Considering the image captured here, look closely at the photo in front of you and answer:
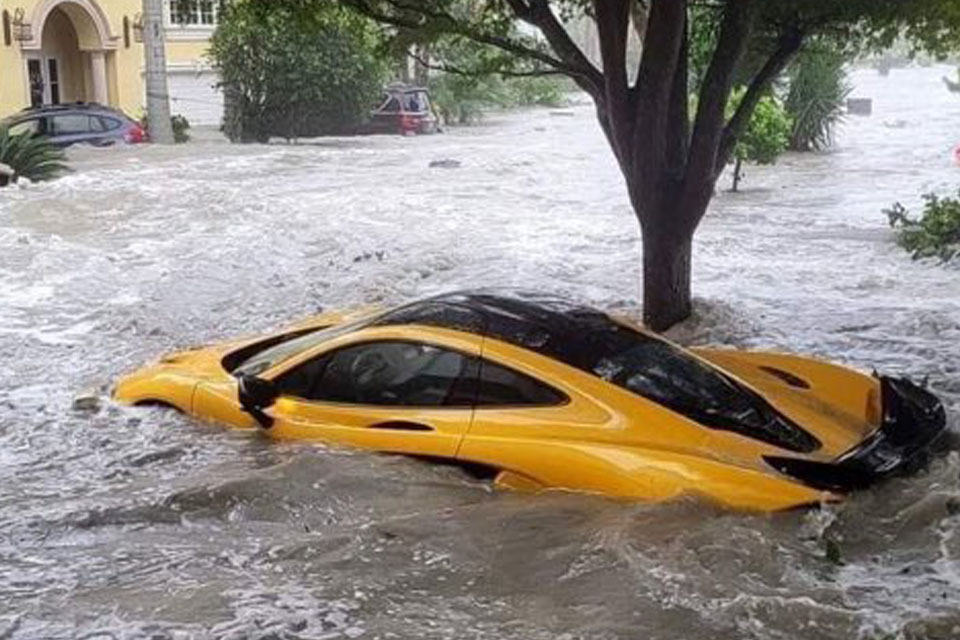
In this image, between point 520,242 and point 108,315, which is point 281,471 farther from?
point 520,242

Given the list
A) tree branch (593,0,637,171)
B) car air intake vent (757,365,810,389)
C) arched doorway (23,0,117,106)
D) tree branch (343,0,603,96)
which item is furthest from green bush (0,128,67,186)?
car air intake vent (757,365,810,389)

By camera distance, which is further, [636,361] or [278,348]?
[278,348]

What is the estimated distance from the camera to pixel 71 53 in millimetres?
32656

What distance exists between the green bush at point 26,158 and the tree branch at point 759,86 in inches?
546

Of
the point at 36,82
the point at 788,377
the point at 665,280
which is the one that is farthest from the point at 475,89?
the point at 788,377

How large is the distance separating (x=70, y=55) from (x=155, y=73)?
233 inches

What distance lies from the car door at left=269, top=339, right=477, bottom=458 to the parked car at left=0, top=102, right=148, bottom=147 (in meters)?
18.7

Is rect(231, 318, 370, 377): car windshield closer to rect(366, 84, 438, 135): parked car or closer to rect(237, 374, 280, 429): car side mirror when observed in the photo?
rect(237, 374, 280, 429): car side mirror

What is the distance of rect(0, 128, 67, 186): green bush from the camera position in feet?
67.2

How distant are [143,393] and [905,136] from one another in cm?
3012

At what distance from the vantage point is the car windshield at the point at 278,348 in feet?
21.5

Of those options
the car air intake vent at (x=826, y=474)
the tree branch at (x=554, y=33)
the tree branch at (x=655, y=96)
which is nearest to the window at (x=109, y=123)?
the tree branch at (x=554, y=33)

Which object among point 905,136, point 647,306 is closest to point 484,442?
point 647,306

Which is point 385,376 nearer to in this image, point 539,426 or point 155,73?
point 539,426
